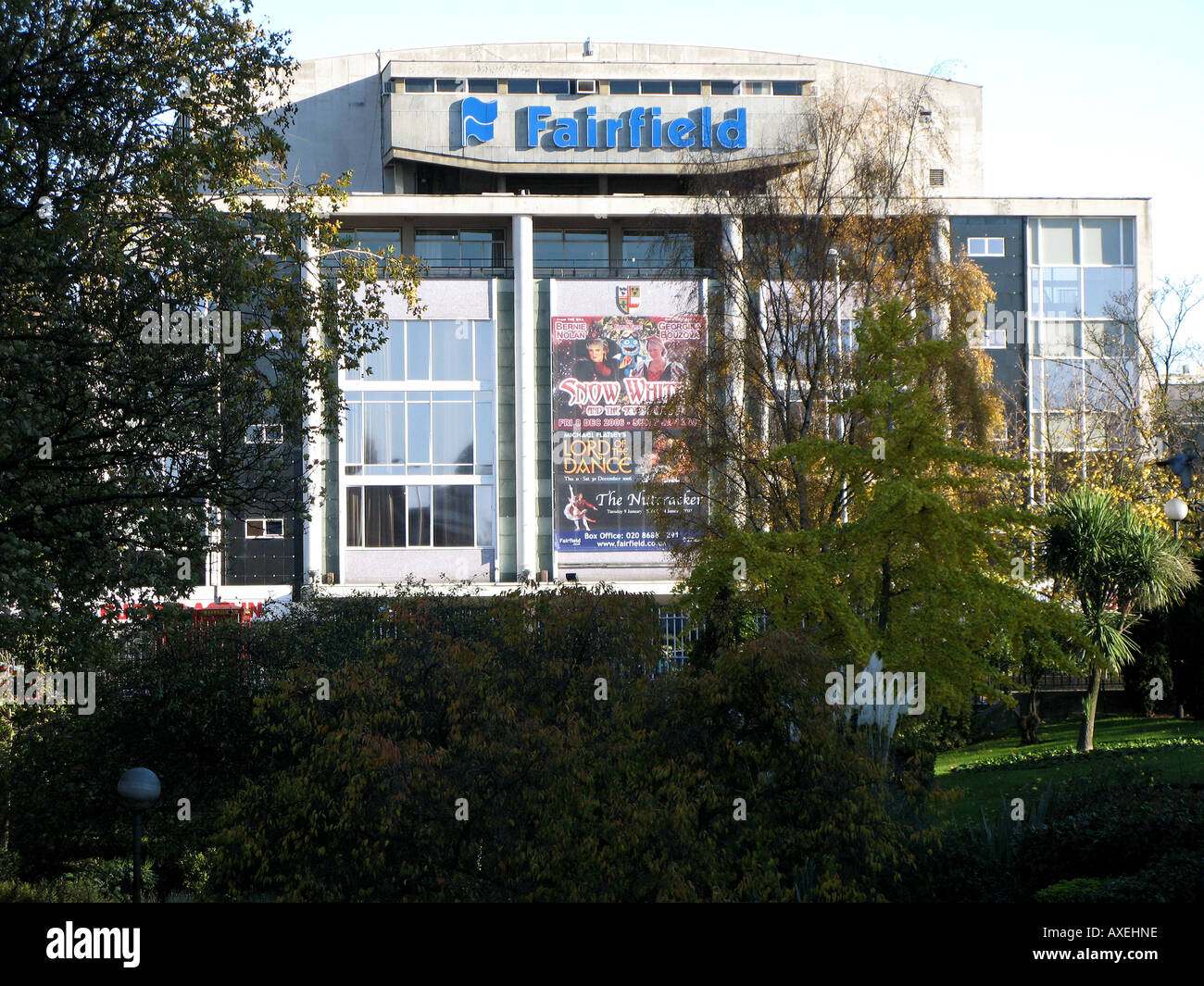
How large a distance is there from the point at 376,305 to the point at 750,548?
7.09m

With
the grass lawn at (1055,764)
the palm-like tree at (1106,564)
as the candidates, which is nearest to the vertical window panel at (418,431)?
the grass lawn at (1055,764)

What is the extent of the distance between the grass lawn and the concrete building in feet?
68.2

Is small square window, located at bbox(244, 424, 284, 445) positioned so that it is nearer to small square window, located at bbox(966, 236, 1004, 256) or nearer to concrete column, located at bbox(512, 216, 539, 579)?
concrete column, located at bbox(512, 216, 539, 579)

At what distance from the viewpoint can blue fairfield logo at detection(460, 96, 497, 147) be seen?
49.4 metres

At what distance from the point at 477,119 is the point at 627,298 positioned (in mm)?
10791

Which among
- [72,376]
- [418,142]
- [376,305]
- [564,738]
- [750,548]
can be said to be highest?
[418,142]

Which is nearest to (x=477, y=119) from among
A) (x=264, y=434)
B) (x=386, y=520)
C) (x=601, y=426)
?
(x=601, y=426)

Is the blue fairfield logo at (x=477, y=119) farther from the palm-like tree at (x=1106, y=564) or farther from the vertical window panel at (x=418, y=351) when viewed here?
the palm-like tree at (x=1106, y=564)

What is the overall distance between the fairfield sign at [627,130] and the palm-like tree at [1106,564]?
102 feet
